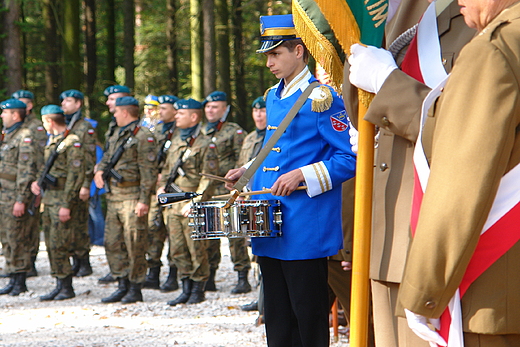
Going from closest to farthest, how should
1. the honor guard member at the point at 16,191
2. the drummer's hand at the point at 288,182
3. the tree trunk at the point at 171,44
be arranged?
the drummer's hand at the point at 288,182, the honor guard member at the point at 16,191, the tree trunk at the point at 171,44

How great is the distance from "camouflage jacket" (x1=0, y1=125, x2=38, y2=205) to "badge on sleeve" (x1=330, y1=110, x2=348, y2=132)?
6482 mm

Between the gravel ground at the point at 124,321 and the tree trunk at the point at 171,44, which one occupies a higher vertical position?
the tree trunk at the point at 171,44

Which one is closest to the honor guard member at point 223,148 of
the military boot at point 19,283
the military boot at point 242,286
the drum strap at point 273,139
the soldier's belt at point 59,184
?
the military boot at point 242,286

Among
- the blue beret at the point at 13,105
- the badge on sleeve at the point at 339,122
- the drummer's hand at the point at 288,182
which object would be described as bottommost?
the drummer's hand at the point at 288,182

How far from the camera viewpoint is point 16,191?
31.2ft

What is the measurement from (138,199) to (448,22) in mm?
6532

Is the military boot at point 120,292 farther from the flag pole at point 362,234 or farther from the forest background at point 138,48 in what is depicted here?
the forest background at point 138,48

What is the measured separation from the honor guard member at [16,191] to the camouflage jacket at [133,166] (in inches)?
50.4

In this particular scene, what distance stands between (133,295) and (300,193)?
526cm

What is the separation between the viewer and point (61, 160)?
916cm

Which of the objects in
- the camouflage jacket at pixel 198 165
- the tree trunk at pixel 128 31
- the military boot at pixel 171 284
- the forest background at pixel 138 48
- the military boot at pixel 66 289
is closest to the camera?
the camouflage jacket at pixel 198 165

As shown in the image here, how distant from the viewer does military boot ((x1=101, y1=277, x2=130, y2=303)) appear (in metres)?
8.53

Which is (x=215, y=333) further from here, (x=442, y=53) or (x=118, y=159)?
(x=442, y=53)

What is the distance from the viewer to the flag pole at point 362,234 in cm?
256
